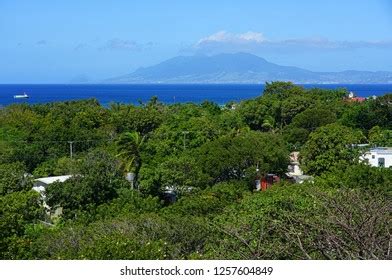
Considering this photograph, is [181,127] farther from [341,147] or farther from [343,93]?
[343,93]

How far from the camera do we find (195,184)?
30.4 ft

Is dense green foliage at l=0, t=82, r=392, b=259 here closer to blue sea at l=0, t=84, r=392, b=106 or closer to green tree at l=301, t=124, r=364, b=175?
green tree at l=301, t=124, r=364, b=175

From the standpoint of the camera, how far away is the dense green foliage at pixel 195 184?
2.80 meters

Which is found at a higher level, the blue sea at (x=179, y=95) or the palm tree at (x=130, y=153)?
the palm tree at (x=130, y=153)

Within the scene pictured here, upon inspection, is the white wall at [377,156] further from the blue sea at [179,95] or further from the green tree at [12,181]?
the blue sea at [179,95]

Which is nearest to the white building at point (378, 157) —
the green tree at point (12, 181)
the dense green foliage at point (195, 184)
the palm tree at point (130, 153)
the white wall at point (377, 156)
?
the white wall at point (377, 156)

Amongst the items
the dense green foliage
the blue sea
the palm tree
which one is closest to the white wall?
the dense green foliage

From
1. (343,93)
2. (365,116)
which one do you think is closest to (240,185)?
(365,116)

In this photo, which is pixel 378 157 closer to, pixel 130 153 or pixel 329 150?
pixel 329 150

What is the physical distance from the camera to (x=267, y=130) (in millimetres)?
16922

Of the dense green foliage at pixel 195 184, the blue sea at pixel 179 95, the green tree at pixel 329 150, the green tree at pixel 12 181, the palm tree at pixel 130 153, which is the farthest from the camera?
the blue sea at pixel 179 95

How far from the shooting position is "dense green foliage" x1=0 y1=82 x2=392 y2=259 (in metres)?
2.80

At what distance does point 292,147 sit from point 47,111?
7.49 m
